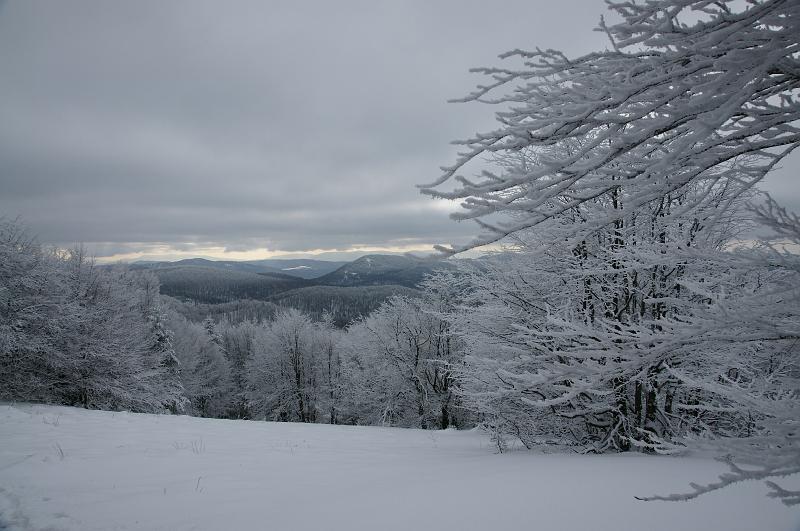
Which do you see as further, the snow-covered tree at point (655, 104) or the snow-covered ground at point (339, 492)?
the snow-covered ground at point (339, 492)

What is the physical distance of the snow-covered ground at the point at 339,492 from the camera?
254 centimetres

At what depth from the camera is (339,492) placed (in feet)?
11.8

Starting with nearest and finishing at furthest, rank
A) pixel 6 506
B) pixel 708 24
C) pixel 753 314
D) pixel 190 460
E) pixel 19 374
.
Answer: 1. pixel 708 24
2. pixel 753 314
3. pixel 6 506
4. pixel 190 460
5. pixel 19 374

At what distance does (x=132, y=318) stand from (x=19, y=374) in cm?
534

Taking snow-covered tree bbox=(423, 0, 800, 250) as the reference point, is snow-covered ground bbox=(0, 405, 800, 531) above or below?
below

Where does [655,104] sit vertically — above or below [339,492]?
above

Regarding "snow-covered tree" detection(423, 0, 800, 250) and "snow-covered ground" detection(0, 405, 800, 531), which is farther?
"snow-covered ground" detection(0, 405, 800, 531)

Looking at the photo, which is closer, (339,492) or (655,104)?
(655,104)

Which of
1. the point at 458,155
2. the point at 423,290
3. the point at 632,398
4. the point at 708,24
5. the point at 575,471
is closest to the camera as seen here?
the point at 708,24

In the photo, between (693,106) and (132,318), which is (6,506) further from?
(132,318)

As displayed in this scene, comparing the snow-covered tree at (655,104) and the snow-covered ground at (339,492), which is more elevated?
the snow-covered tree at (655,104)

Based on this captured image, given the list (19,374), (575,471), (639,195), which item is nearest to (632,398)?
(575,471)

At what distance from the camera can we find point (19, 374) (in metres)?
14.9

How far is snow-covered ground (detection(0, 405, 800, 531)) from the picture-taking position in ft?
8.35
